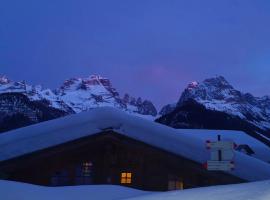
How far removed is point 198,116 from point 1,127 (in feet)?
84.9

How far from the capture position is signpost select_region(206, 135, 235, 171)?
41.7ft

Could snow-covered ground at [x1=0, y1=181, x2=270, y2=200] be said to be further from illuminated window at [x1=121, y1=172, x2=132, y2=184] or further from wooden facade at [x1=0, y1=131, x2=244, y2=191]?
illuminated window at [x1=121, y1=172, x2=132, y2=184]

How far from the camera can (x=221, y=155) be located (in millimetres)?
12961

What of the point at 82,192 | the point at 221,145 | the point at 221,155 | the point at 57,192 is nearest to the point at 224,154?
the point at 221,155

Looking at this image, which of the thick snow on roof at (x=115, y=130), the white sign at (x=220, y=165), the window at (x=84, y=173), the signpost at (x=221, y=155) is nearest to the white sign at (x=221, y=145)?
the signpost at (x=221, y=155)

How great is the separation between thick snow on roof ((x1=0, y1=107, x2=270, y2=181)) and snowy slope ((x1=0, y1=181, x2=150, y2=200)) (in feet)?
24.1

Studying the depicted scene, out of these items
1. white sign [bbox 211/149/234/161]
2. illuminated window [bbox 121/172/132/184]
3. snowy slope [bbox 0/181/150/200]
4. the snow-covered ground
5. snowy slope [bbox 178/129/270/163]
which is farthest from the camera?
snowy slope [bbox 178/129/270/163]

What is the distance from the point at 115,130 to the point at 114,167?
1350 mm

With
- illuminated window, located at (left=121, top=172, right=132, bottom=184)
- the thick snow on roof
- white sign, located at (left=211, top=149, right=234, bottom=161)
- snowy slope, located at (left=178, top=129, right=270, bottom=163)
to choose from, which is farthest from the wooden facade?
snowy slope, located at (left=178, top=129, right=270, bottom=163)

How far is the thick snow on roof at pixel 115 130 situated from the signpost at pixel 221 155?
4.06 meters

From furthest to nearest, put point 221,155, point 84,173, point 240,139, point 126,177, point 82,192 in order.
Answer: point 240,139 < point 126,177 < point 84,173 < point 221,155 < point 82,192

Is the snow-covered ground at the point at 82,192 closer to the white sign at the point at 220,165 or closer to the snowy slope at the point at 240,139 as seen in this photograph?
the white sign at the point at 220,165

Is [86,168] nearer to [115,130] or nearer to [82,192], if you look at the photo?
[115,130]

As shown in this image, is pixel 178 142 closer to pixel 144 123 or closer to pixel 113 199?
pixel 144 123
